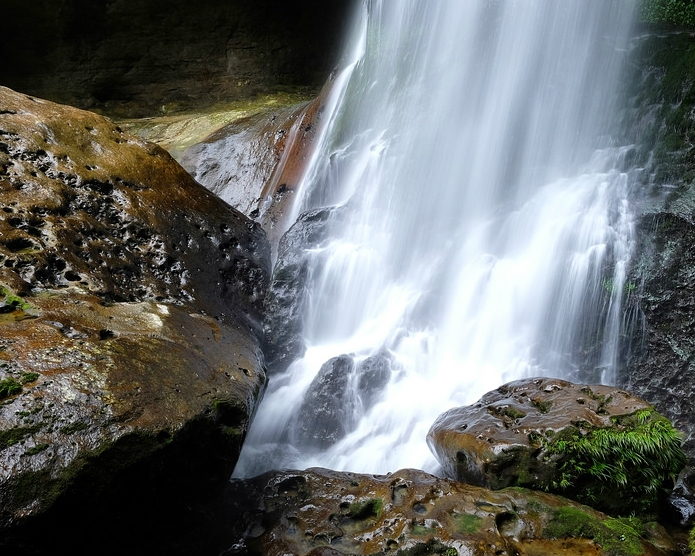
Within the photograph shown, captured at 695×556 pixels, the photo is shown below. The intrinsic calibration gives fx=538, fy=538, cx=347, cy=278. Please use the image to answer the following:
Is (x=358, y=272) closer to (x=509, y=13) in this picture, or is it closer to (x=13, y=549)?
(x=509, y=13)

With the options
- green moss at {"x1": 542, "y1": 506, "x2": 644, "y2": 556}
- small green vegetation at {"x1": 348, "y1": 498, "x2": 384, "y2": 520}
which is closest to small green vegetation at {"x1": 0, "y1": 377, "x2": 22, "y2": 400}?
small green vegetation at {"x1": 348, "y1": 498, "x2": 384, "y2": 520}

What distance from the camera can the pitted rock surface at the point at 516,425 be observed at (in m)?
4.01

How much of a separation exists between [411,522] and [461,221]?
4.93m

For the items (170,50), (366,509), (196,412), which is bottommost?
(366,509)

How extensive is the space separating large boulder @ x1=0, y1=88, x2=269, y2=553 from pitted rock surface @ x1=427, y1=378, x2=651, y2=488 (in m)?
1.71

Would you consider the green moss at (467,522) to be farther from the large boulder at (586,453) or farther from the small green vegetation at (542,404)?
the small green vegetation at (542,404)

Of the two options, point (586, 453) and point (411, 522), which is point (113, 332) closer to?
point (411, 522)

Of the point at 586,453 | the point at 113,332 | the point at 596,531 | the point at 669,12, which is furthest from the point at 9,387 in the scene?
the point at 669,12

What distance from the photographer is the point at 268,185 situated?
30.7 feet

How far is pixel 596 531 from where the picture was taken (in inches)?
136

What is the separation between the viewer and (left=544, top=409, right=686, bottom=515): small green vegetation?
3.91m

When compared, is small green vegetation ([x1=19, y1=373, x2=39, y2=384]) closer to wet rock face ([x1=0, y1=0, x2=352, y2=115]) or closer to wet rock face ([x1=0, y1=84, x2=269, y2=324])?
wet rock face ([x1=0, y1=84, x2=269, y2=324])

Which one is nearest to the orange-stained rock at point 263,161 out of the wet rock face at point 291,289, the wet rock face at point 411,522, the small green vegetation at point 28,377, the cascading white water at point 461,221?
the cascading white water at point 461,221

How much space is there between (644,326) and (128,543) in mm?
5046
